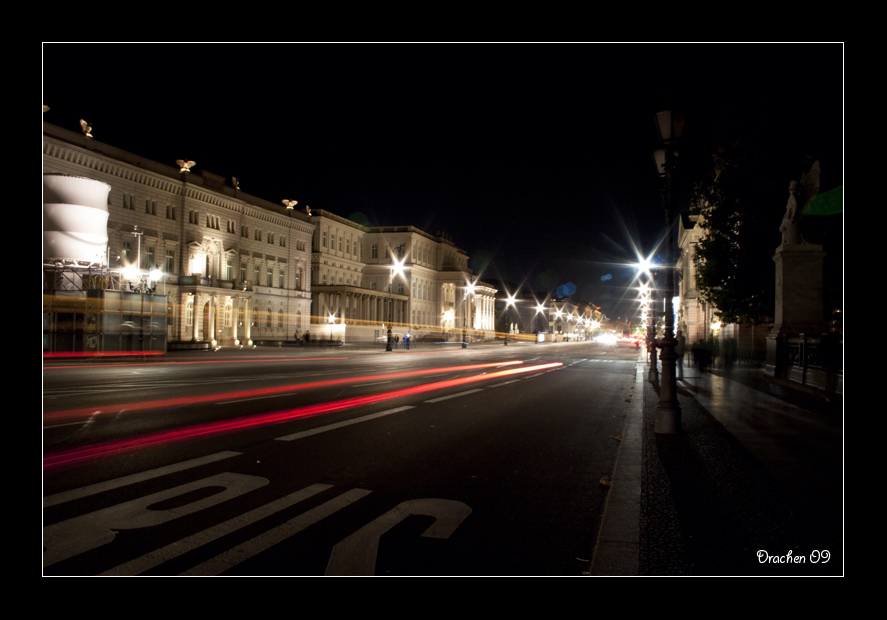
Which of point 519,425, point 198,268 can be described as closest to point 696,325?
point 198,268

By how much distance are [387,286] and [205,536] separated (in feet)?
330

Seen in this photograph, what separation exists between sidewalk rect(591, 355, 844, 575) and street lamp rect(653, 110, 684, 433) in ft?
Answer: 1.31

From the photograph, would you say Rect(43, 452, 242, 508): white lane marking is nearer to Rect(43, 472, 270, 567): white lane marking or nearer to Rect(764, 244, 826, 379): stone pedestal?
Rect(43, 472, 270, 567): white lane marking

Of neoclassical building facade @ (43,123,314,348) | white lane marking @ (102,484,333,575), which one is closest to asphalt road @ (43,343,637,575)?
white lane marking @ (102,484,333,575)

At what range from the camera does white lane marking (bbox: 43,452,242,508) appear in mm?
5483

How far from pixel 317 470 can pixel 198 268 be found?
184ft

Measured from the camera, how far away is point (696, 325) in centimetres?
6519

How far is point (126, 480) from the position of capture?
243 inches

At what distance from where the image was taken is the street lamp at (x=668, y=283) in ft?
30.3

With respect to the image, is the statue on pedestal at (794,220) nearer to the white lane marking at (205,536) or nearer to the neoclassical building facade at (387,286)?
the white lane marking at (205,536)

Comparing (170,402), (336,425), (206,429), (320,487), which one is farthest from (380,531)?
(170,402)

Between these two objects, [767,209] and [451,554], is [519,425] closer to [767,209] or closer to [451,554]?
[451,554]

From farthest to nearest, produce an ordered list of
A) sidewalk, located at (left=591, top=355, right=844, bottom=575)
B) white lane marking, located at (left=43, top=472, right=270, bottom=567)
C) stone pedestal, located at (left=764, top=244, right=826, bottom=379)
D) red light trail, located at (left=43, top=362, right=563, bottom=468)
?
stone pedestal, located at (left=764, top=244, right=826, bottom=379)
red light trail, located at (left=43, top=362, right=563, bottom=468)
white lane marking, located at (left=43, top=472, right=270, bottom=567)
sidewalk, located at (left=591, top=355, right=844, bottom=575)
